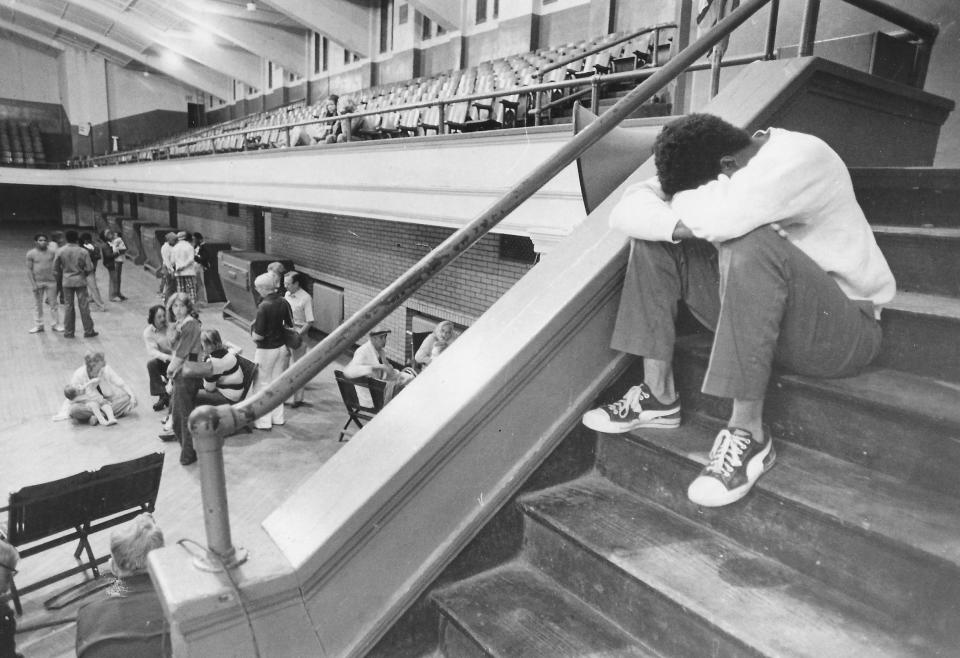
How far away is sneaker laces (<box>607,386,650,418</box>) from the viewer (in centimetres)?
176

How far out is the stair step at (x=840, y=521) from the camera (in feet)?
3.94

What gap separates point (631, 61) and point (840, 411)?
6.80m

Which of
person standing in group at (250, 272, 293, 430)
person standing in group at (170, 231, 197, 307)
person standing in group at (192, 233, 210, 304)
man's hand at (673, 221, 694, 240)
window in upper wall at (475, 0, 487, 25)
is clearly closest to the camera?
man's hand at (673, 221, 694, 240)

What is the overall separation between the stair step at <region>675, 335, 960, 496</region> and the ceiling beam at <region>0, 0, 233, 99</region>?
28.1 m

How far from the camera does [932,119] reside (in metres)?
2.96

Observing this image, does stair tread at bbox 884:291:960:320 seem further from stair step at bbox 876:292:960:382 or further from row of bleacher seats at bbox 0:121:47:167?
row of bleacher seats at bbox 0:121:47:167

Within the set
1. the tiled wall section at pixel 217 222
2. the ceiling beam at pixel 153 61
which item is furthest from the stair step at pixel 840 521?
the ceiling beam at pixel 153 61

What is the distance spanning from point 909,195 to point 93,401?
721 cm

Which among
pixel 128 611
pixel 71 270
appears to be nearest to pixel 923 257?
pixel 128 611

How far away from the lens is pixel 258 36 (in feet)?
58.9

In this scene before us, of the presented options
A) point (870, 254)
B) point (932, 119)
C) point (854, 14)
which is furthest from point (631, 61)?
point (870, 254)

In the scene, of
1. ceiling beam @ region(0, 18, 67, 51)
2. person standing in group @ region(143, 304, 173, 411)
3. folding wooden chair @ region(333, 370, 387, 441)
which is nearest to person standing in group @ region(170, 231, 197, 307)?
person standing in group @ region(143, 304, 173, 411)

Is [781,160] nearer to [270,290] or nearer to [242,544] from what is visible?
[242,544]

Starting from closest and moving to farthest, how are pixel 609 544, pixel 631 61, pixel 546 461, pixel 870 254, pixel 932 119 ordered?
pixel 609 544
pixel 870 254
pixel 546 461
pixel 932 119
pixel 631 61
